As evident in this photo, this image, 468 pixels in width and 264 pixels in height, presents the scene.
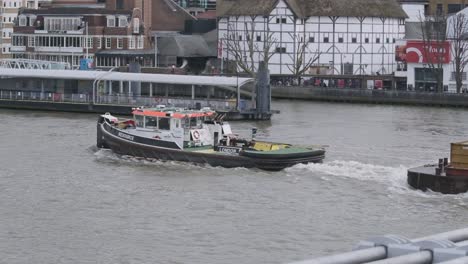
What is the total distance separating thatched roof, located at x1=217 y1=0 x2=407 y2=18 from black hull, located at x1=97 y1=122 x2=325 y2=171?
143 ft

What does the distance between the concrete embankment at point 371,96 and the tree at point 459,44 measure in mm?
4622

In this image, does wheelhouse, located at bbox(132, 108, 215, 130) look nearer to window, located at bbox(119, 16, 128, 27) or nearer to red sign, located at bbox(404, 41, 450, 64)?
red sign, located at bbox(404, 41, 450, 64)

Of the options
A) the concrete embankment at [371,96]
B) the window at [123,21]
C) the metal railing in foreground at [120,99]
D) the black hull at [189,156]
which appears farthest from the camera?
the window at [123,21]

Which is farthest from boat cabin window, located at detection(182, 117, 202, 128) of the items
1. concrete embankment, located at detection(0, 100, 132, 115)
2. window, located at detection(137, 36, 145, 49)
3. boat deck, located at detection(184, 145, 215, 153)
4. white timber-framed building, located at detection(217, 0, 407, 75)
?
window, located at detection(137, 36, 145, 49)

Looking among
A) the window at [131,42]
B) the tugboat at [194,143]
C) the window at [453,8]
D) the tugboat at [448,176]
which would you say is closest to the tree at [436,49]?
the window at [453,8]

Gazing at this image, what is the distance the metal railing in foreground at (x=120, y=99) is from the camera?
5528 centimetres

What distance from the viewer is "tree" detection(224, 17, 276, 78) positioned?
80.1 meters

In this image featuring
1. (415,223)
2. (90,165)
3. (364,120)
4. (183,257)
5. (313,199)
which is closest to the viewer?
(183,257)

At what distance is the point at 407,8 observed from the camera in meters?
91.1

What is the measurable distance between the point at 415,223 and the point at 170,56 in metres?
63.4

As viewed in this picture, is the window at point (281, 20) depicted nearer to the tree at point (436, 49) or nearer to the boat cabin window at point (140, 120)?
the tree at point (436, 49)

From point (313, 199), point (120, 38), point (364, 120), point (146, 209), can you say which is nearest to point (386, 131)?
point (364, 120)

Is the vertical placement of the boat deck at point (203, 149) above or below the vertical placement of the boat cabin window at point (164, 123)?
below

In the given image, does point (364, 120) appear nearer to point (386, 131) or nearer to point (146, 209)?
point (386, 131)
